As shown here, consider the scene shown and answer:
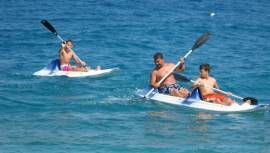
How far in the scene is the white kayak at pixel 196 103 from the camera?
47.9ft

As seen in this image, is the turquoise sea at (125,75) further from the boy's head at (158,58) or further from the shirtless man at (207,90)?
the boy's head at (158,58)

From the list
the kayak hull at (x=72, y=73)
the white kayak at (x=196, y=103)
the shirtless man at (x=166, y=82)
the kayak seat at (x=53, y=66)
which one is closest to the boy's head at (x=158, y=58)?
the shirtless man at (x=166, y=82)

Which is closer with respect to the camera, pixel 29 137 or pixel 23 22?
pixel 29 137

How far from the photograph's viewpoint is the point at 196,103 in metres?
15.1

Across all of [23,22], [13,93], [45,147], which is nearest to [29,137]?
[45,147]

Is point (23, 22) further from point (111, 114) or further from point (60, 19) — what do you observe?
point (111, 114)

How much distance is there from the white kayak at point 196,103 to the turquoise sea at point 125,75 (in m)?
0.14

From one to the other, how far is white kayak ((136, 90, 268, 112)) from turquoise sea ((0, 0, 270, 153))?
0.14 metres

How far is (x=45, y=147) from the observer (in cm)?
1184

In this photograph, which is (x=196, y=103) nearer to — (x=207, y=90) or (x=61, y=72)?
(x=207, y=90)

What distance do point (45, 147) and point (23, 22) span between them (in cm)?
1614

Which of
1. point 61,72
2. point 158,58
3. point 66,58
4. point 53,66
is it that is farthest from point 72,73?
point 158,58

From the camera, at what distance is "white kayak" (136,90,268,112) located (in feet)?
47.9

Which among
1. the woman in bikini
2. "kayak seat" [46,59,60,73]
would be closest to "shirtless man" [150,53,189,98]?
the woman in bikini
